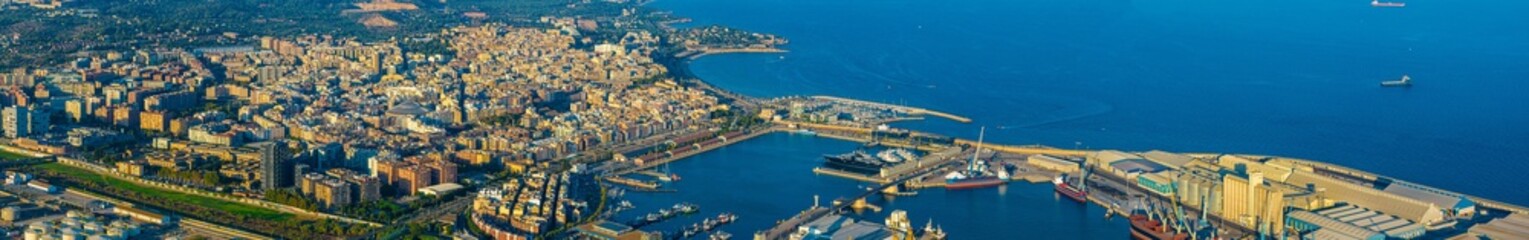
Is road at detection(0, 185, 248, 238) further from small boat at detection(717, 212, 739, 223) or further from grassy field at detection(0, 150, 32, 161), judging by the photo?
small boat at detection(717, 212, 739, 223)

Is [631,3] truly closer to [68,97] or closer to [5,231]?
[68,97]

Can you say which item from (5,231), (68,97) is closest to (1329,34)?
(68,97)

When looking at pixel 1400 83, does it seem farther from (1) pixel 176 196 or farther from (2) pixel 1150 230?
(1) pixel 176 196

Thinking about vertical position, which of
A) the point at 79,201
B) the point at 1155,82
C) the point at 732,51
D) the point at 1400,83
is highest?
the point at 1400,83

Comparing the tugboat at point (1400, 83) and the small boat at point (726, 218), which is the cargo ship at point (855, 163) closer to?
the small boat at point (726, 218)

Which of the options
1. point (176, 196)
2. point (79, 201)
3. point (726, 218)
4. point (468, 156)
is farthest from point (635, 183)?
point (79, 201)

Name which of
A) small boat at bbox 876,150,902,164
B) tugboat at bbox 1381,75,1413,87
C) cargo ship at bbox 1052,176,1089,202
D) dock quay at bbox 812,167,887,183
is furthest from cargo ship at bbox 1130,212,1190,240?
tugboat at bbox 1381,75,1413,87
